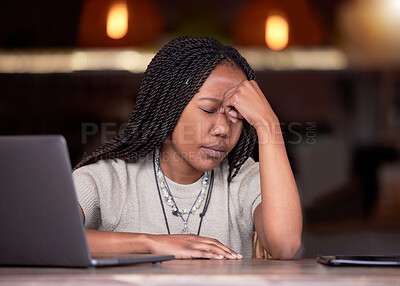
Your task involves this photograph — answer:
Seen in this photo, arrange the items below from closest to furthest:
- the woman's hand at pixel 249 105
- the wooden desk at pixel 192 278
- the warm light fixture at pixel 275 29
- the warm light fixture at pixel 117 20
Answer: the wooden desk at pixel 192 278 → the woman's hand at pixel 249 105 → the warm light fixture at pixel 117 20 → the warm light fixture at pixel 275 29

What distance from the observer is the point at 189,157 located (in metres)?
1.53

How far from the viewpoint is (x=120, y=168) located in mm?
1573

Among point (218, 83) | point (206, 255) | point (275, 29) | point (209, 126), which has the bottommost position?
point (206, 255)

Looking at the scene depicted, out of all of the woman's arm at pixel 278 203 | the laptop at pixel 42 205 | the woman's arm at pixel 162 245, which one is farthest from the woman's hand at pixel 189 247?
the laptop at pixel 42 205

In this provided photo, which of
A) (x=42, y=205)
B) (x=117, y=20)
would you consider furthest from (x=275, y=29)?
(x=42, y=205)

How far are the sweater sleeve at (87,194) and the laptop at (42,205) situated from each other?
1.90 ft

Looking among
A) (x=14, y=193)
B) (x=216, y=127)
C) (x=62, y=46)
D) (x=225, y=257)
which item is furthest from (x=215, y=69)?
(x=62, y=46)

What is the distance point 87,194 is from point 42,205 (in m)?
0.64

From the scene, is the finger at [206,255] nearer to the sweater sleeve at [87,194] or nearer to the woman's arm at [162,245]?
the woman's arm at [162,245]

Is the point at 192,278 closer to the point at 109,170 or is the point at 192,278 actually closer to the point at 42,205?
the point at 42,205

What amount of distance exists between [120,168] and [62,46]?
2.48 metres

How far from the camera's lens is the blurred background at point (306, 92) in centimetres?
360

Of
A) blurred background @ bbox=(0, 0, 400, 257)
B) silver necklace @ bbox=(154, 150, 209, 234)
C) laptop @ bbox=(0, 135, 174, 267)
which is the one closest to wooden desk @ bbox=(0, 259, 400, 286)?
laptop @ bbox=(0, 135, 174, 267)

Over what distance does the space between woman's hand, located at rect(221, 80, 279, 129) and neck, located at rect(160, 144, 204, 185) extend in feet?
0.70
